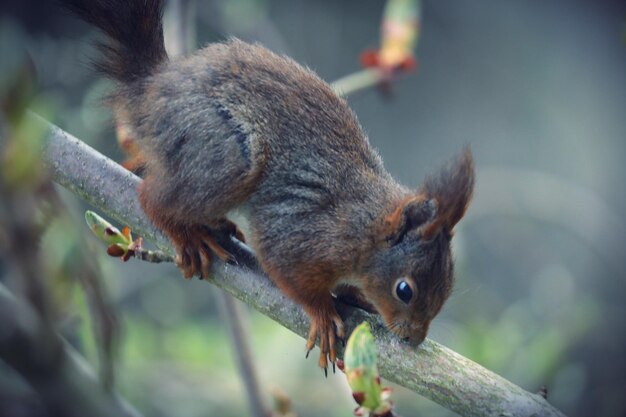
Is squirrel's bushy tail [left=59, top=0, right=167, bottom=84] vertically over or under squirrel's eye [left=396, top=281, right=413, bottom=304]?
over

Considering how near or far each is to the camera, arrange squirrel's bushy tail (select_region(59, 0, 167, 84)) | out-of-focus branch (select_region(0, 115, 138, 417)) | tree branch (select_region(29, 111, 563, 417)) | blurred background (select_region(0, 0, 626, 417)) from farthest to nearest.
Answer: blurred background (select_region(0, 0, 626, 417)) < squirrel's bushy tail (select_region(59, 0, 167, 84)) < tree branch (select_region(29, 111, 563, 417)) < out-of-focus branch (select_region(0, 115, 138, 417))

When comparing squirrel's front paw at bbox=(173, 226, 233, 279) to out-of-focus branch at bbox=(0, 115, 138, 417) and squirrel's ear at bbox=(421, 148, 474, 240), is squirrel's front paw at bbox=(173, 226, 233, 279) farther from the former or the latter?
out-of-focus branch at bbox=(0, 115, 138, 417)

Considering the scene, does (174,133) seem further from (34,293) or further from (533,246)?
(533,246)

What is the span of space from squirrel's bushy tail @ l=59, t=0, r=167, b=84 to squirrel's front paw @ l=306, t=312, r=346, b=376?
41.9 inches

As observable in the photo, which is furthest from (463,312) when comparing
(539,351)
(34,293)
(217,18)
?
(34,293)

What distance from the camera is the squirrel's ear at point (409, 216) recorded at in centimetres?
219

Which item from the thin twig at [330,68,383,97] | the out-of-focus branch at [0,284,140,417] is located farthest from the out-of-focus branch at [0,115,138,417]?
the thin twig at [330,68,383,97]

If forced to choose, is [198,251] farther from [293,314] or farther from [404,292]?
[404,292]

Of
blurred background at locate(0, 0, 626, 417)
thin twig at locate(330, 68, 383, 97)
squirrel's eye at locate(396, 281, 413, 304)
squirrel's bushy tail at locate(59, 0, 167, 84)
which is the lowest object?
squirrel's eye at locate(396, 281, 413, 304)

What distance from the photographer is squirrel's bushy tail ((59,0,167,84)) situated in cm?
235

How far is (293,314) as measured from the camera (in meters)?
2.06

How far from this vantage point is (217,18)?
17.7ft

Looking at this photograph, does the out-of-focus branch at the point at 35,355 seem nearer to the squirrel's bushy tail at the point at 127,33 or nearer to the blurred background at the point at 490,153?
the squirrel's bushy tail at the point at 127,33

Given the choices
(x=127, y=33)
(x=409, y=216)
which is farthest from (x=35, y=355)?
(x=127, y=33)
